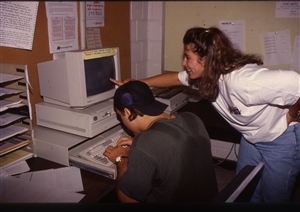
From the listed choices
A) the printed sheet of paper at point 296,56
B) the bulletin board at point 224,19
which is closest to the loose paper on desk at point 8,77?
the bulletin board at point 224,19

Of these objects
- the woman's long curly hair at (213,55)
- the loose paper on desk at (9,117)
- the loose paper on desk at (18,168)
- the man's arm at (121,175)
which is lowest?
the loose paper on desk at (18,168)

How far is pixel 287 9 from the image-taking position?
2.23m

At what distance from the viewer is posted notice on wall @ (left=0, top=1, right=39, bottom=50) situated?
1.49 metres

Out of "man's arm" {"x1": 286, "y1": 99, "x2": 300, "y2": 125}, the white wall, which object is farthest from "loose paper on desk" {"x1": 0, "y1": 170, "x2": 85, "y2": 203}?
the white wall

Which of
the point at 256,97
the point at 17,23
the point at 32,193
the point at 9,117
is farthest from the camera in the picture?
the point at 17,23

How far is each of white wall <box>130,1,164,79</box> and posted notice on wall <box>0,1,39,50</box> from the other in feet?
3.55

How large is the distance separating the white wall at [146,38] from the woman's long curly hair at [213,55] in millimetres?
1260

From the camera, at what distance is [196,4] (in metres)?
2.48

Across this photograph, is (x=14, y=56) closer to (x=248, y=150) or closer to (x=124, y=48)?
(x=124, y=48)

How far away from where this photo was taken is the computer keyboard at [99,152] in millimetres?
1384

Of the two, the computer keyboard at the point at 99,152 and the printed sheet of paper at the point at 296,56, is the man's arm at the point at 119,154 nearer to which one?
the computer keyboard at the point at 99,152

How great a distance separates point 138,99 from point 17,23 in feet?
2.77

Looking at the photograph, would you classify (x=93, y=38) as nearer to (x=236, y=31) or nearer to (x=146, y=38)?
(x=146, y=38)

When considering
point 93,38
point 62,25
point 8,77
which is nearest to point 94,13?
point 93,38
